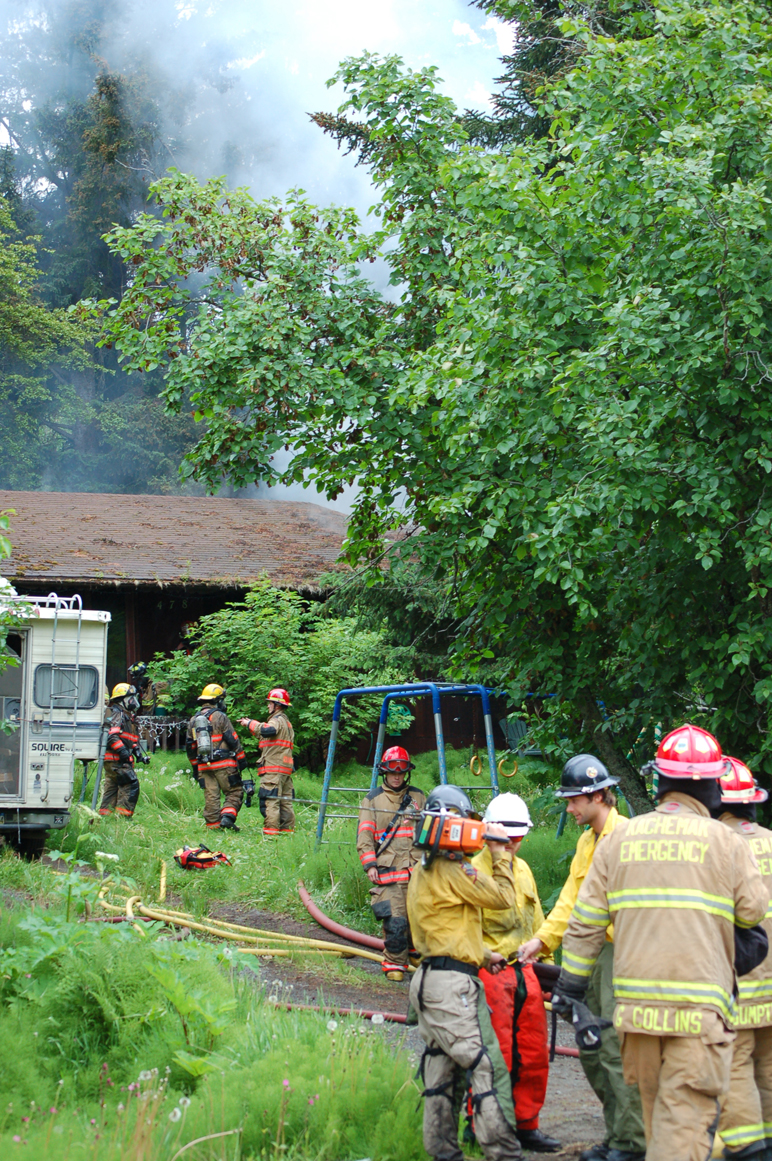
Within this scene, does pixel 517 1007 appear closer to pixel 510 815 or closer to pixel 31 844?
pixel 510 815

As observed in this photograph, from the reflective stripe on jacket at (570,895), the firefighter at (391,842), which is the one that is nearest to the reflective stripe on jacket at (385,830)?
the firefighter at (391,842)

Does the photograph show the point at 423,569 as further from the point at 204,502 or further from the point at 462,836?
the point at 204,502

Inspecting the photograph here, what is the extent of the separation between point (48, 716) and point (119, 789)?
5.73 feet

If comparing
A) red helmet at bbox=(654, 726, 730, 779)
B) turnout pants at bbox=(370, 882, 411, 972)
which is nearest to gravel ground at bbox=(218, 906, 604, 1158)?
turnout pants at bbox=(370, 882, 411, 972)

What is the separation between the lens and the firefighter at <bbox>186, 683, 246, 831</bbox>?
12.4m

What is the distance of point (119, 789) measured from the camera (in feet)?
41.3

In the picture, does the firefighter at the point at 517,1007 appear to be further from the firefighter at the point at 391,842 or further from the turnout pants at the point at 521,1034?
the firefighter at the point at 391,842

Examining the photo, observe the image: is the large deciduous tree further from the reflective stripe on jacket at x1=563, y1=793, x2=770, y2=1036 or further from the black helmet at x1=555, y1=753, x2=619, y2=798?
the reflective stripe on jacket at x1=563, y1=793, x2=770, y2=1036

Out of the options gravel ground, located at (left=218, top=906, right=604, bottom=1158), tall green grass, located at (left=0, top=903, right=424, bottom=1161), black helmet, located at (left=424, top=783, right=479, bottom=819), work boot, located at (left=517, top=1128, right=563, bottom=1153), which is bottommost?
gravel ground, located at (left=218, top=906, right=604, bottom=1158)

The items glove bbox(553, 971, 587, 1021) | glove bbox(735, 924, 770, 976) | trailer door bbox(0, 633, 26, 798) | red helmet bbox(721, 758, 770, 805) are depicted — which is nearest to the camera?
glove bbox(735, 924, 770, 976)

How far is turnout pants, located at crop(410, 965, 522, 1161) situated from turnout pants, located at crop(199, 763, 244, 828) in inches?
332

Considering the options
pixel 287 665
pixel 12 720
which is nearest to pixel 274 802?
pixel 12 720

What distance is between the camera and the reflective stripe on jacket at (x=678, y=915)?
10.8 feet

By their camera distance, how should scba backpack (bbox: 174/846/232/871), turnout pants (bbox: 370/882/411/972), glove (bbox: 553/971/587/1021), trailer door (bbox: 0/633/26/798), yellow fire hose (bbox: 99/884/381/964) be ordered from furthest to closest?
trailer door (bbox: 0/633/26/798), scba backpack (bbox: 174/846/232/871), yellow fire hose (bbox: 99/884/381/964), turnout pants (bbox: 370/882/411/972), glove (bbox: 553/971/587/1021)
